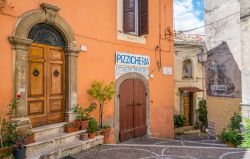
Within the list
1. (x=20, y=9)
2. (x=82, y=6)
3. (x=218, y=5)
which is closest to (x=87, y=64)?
(x=82, y=6)

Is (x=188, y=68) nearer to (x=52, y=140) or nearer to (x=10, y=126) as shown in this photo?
(x=52, y=140)

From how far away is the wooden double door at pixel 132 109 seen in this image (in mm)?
8031

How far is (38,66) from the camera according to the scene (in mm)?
5934

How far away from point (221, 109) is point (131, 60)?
6.36 meters

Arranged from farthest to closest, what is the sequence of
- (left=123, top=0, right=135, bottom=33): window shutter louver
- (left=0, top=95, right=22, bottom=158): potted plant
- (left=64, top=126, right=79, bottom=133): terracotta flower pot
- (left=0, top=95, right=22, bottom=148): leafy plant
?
1. (left=123, top=0, right=135, bottom=33): window shutter louver
2. (left=64, top=126, right=79, bottom=133): terracotta flower pot
3. (left=0, top=95, right=22, bottom=148): leafy plant
4. (left=0, top=95, right=22, bottom=158): potted plant

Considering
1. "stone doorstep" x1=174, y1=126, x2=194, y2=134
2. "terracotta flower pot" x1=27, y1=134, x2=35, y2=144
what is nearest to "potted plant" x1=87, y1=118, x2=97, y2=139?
"terracotta flower pot" x1=27, y1=134, x2=35, y2=144

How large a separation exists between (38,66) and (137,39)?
4.00 metres

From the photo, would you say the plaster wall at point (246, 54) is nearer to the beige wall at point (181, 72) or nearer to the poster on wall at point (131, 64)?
the poster on wall at point (131, 64)

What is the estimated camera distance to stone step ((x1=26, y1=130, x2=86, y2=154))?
5.04m

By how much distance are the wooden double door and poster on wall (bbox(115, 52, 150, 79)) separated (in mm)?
386

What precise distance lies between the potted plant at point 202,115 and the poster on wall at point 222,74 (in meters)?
3.31

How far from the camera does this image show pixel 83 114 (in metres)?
6.72

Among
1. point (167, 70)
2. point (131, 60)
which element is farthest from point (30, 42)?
point (167, 70)

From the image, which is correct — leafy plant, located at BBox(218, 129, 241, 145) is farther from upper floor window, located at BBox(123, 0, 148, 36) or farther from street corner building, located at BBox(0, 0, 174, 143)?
upper floor window, located at BBox(123, 0, 148, 36)
